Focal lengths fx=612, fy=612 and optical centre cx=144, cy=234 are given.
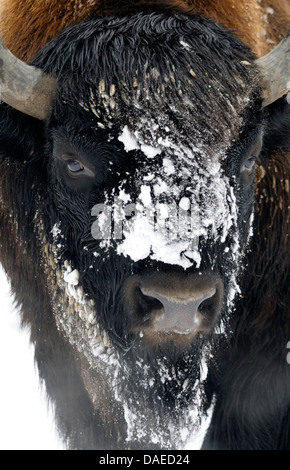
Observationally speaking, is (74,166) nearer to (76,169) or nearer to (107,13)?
(76,169)

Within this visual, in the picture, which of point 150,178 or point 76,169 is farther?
point 76,169

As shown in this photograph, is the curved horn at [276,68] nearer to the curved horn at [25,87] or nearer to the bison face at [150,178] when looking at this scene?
the bison face at [150,178]

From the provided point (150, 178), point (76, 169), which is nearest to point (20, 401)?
point (76, 169)

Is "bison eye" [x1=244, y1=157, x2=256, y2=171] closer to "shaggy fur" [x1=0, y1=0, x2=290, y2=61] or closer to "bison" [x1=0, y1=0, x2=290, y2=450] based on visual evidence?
"bison" [x1=0, y1=0, x2=290, y2=450]

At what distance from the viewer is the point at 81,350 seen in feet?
12.6

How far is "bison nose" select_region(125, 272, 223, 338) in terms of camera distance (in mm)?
2588

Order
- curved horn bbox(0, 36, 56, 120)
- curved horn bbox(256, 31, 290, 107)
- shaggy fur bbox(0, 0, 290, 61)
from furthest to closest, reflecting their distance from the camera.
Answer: shaggy fur bbox(0, 0, 290, 61), curved horn bbox(256, 31, 290, 107), curved horn bbox(0, 36, 56, 120)

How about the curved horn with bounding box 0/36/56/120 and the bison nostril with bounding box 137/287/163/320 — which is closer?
the bison nostril with bounding box 137/287/163/320

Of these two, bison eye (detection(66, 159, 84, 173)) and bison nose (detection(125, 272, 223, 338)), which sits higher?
bison eye (detection(66, 159, 84, 173))

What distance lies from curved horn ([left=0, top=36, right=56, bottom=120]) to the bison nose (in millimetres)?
1028

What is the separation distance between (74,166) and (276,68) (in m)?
1.16

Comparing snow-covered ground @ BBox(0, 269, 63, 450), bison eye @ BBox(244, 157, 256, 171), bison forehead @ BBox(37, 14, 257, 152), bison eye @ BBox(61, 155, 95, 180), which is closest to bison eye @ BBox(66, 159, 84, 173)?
bison eye @ BBox(61, 155, 95, 180)

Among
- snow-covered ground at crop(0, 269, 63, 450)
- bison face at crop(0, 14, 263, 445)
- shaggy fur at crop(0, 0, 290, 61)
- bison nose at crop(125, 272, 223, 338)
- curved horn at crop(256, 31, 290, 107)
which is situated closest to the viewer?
bison nose at crop(125, 272, 223, 338)

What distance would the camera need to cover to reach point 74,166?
308cm
